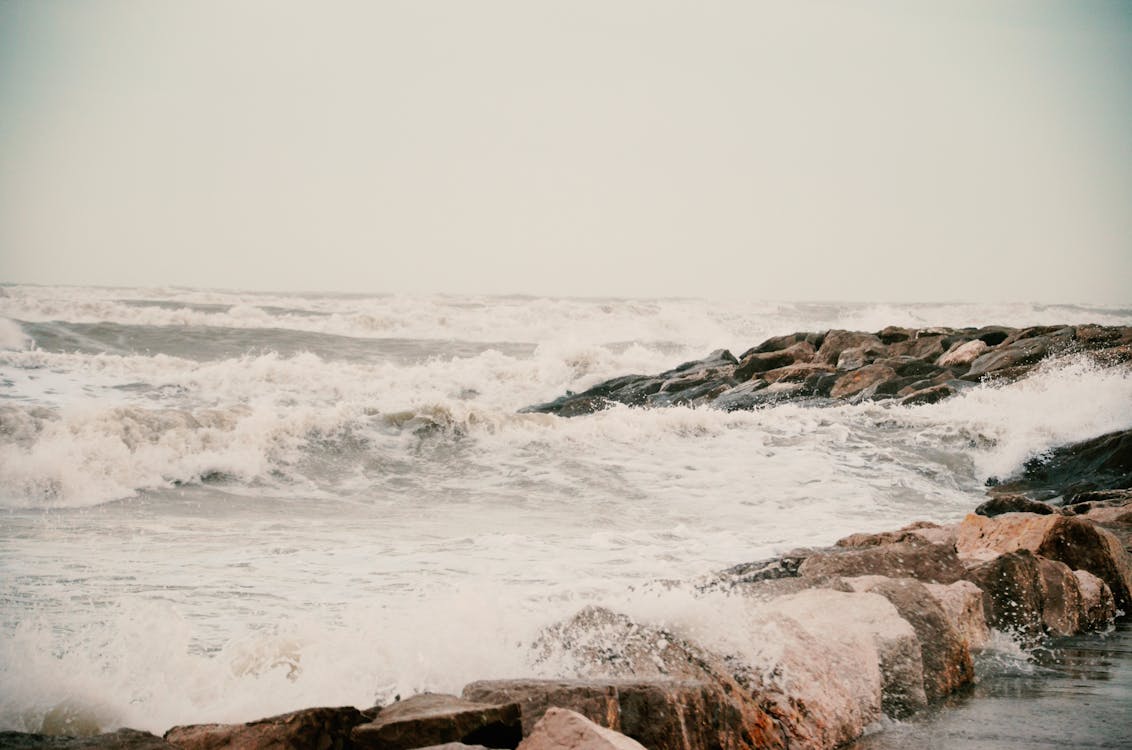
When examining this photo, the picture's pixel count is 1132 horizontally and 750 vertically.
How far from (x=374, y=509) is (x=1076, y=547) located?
646 centimetres

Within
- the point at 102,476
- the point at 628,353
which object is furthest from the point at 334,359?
the point at 102,476

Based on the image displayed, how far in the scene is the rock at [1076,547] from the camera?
5.91m

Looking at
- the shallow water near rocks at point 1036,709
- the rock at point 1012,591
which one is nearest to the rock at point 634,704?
the shallow water near rocks at point 1036,709

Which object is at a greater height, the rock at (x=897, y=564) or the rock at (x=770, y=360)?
the rock at (x=770, y=360)

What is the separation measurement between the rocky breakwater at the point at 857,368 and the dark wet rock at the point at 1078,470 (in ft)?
10.3

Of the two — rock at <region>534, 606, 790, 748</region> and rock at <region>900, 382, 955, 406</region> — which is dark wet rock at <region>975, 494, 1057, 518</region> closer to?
rock at <region>534, 606, 790, 748</region>

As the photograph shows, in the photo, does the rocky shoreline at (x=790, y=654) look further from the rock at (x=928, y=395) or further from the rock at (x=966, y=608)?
the rock at (x=928, y=395)

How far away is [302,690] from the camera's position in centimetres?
359

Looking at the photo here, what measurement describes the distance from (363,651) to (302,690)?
32cm

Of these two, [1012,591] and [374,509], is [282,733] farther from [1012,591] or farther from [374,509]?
[374,509]

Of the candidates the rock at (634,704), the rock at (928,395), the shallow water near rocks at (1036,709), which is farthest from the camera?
the rock at (928,395)

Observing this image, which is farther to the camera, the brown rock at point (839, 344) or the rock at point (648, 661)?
the brown rock at point (839, 344)

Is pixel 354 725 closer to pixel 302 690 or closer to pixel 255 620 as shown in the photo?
pixel 302 690

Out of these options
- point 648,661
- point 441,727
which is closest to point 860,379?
point 648,661
